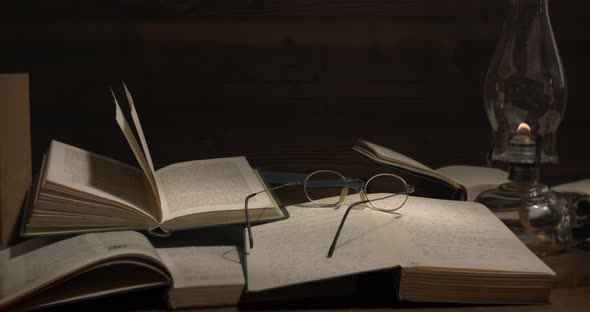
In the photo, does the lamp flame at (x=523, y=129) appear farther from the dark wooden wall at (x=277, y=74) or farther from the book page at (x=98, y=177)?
the dark wooden wall at (x=277, y=74)

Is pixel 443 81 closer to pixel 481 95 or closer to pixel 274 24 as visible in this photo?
pixel 481 95

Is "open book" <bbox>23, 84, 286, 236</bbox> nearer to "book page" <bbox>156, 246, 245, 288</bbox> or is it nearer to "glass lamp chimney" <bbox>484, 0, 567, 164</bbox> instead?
"book page" <bbox>156, 246, 245, 288</bbox>

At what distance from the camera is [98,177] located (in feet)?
3.66

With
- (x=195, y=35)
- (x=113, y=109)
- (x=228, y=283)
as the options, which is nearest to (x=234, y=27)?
(x=195, y=35)

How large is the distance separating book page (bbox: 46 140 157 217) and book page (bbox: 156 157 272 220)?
3 cm

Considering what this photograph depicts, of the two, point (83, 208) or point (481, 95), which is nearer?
point (83, 208)

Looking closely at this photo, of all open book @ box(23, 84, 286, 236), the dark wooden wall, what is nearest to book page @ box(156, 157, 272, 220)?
open book @ box(23, 84, 286, 236)

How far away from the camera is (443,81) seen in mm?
2121

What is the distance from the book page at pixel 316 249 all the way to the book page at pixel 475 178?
0.90 ft

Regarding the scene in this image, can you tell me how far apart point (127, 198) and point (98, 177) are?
→ 9cm

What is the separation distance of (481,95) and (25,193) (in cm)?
134

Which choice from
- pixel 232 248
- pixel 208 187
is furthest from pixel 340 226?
pixel 208 187

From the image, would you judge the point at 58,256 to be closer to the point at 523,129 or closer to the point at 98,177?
the point at 98,177

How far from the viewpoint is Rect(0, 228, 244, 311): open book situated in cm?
86
